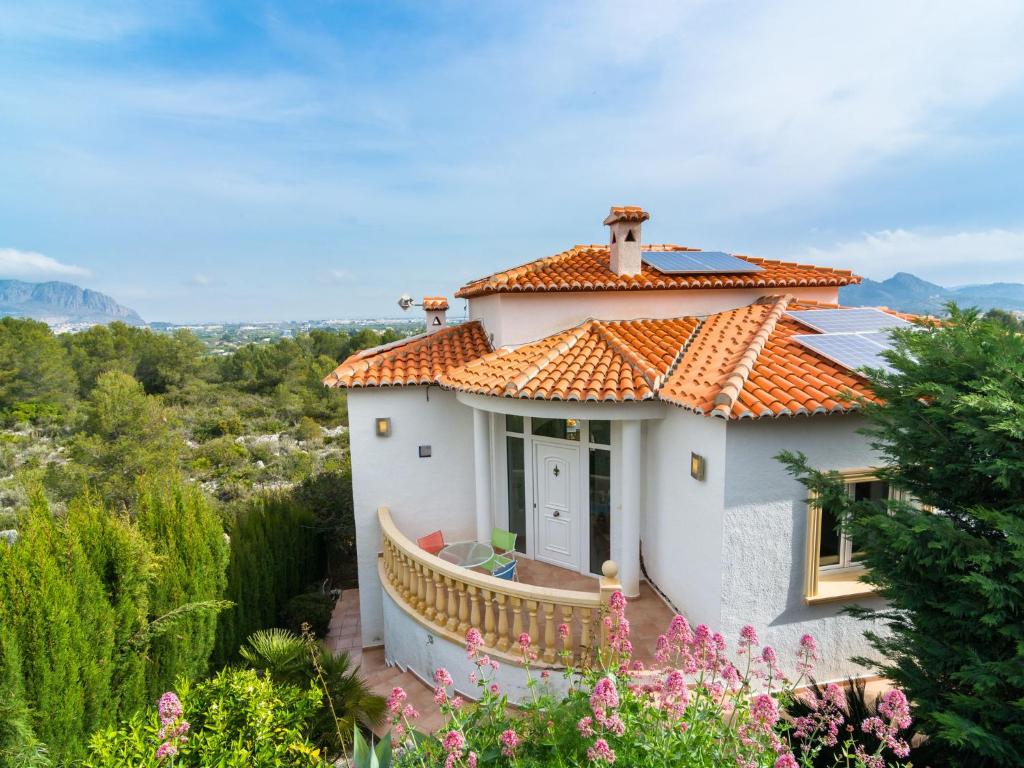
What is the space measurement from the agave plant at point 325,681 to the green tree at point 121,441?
2194 cm

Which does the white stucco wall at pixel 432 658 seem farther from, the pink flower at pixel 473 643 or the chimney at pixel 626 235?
the chimney at pixel 626 235

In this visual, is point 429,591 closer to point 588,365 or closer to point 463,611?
point 463,611

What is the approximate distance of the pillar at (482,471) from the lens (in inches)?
433

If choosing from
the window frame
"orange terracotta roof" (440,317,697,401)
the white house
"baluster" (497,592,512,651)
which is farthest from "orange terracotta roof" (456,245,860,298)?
"baluster" (497,592,512,651)

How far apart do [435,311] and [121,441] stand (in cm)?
2205

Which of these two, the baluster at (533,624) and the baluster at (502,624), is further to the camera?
the baluster at (502,624)

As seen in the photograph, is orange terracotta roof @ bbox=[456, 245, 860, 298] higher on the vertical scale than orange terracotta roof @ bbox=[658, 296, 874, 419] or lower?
higher

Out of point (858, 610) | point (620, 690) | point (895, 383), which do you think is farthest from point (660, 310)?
point (620, 690)

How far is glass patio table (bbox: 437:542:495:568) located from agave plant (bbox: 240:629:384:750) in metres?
2.81

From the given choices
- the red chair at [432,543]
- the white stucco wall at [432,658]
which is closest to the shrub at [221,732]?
the white stucco wall at [432,658]

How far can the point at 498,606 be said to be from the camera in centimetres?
825

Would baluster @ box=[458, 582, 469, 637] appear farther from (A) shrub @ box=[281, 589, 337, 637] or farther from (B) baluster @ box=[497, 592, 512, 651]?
(A) shrub @ box=[281, 589, 337, 637]

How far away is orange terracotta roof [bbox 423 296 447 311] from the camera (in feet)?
51.5

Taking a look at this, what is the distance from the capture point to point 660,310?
12.3 metres
